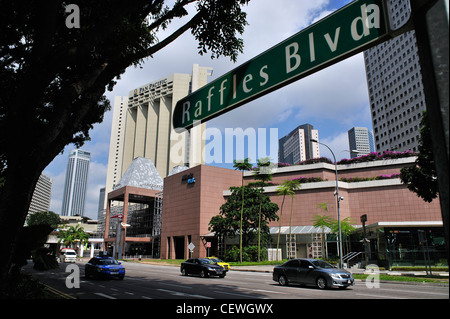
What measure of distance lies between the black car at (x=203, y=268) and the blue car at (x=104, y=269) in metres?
5.37

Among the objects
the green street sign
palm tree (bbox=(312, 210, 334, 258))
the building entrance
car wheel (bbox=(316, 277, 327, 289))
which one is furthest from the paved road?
the building entrance

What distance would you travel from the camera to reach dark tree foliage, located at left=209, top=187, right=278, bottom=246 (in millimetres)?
43219

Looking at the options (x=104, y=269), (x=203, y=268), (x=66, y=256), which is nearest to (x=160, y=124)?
(x=66, y=256)

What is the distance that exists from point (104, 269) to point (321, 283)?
1340 centimetres

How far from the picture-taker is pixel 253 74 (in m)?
4.23

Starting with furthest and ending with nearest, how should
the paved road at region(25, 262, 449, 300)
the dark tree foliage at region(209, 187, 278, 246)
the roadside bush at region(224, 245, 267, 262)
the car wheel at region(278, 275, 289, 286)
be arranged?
the dark tree foliage at region(209, 187, 278, 246)
the roadside bush at region(224, 245, 267, 262)
the car wheel at region(278, 275, 289, 286)
the paved road at region(25, 262, 449, 300)

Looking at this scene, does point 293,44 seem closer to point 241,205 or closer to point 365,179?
point 241,205

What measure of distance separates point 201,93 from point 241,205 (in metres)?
39.7

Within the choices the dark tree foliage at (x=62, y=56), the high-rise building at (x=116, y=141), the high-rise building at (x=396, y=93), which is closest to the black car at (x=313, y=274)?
the dark tree foliage at (x=62, y=56)

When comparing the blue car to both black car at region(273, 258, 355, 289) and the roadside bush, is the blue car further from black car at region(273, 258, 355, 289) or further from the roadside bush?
the roadside bush

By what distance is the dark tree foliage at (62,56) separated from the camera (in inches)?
238

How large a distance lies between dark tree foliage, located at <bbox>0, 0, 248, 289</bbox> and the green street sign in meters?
2.99

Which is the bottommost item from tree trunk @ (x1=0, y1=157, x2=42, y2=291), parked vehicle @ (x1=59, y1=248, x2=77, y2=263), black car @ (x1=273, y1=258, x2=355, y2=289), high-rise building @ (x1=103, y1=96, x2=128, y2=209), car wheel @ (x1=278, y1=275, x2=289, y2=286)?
parked vehicle @ (x1=59, y1=248, x2=77, y2=263)

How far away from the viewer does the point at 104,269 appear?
20453 millimetres
